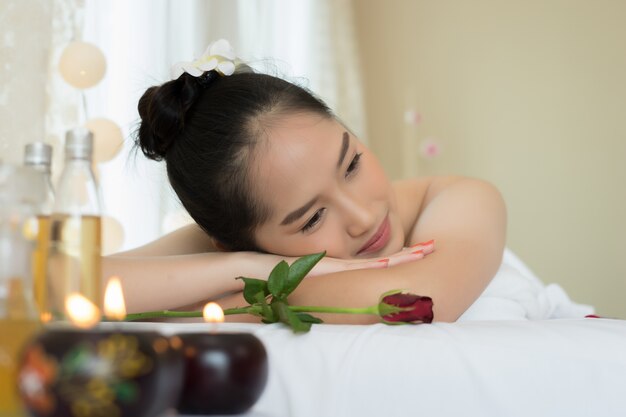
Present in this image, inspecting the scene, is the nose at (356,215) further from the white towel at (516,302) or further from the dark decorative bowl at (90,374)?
the dark decorative bowl at (90,374)

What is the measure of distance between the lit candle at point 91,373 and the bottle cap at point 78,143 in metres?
0.20

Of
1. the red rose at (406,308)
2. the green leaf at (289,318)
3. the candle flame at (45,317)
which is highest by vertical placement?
the candle flame at (45,317)

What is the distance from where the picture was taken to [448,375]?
0.77m

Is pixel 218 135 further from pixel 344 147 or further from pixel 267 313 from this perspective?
pixel 267 313

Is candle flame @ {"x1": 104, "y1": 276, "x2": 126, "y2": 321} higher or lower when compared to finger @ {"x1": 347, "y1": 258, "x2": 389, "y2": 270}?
higher

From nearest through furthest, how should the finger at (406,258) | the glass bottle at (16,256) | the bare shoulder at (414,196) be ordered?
the glass bottle at (16,256), the finger at (406,258), the bare shoulder at (414,196)

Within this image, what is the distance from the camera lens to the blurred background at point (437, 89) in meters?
2.75

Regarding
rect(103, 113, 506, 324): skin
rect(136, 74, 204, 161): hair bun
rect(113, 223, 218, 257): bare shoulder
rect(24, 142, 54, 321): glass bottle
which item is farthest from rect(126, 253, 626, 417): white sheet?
rect(113, 223, 218, 257): bare shoulder

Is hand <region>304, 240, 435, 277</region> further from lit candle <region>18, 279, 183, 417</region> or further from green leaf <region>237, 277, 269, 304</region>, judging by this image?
lit candle <region>18, 279, 183, 417</region>

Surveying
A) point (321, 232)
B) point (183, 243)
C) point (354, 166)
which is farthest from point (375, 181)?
point (183, 243)

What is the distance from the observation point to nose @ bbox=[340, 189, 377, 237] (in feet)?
4.66

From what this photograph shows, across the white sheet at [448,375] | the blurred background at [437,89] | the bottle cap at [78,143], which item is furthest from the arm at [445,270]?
the blurred background at [437,89]

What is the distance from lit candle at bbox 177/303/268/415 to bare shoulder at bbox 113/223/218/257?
1159 mm

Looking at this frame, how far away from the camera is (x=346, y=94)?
4.40 meters
